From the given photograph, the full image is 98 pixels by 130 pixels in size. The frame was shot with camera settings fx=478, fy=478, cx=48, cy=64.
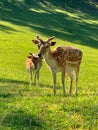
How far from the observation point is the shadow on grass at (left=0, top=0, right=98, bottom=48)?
55097 millimetres

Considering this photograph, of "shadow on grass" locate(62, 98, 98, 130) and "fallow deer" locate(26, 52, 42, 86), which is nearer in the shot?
"shadow on grass" locate(62, 98, 98, 130)

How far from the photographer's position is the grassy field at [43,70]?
10672 millimetres

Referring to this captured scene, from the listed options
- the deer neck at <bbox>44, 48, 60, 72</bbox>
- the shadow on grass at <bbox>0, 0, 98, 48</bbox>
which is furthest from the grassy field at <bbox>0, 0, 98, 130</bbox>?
the deer neck at <bbox>44, 48, 60, 72</bbox>

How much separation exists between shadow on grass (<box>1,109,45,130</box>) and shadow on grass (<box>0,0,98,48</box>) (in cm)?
4111

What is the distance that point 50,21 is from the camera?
6384 cm

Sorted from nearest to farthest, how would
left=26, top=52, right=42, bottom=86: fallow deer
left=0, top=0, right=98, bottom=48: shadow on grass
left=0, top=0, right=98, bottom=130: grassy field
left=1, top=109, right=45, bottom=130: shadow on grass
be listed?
left=1, top=109, right=45, bottom=130: shadow on grass, left=0, top=0, right=98, bottom=130: grassy field, left=26, top=52, right=42, bottom=86: fallow deer, left=0, top=0, right=98, bottom=48: shadow on grass

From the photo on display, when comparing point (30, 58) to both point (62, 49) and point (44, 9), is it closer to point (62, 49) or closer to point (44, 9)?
point (62, 49)

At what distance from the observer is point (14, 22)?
5894 centimetres

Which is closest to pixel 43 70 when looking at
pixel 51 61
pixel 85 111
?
pixel 51 61

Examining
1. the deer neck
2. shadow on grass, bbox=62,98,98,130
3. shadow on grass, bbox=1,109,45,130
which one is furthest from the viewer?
the deer neck

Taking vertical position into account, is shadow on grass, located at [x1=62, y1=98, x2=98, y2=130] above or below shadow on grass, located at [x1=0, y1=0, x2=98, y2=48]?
above

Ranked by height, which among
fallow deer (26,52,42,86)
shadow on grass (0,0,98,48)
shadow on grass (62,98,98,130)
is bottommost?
shadow on grass (0,0,98,48)

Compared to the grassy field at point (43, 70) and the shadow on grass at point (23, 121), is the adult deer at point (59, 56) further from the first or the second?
the shadow on grass at point (23, 121)

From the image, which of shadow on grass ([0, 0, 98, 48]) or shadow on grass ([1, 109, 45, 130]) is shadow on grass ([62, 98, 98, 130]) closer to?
shadow on grass ([1, 109, 45, 130])
